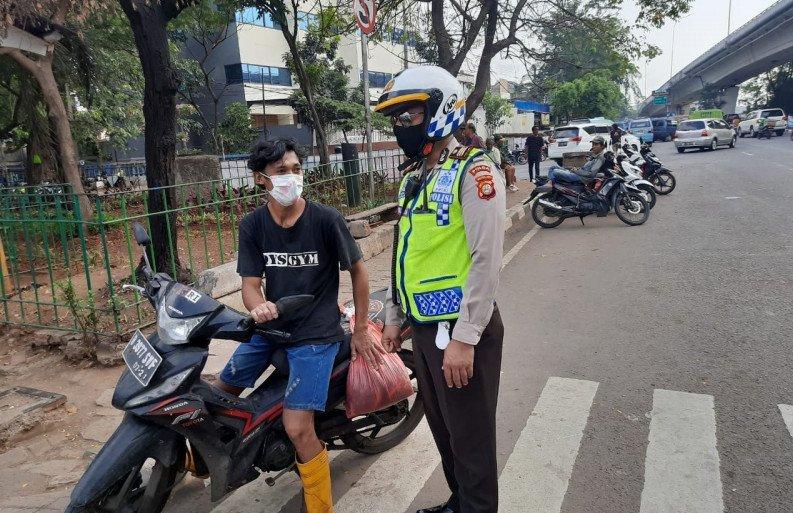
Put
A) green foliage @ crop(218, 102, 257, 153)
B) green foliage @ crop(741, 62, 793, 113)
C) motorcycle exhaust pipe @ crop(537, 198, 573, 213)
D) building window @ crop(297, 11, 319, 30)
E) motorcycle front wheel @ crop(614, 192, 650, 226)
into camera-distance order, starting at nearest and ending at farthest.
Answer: motorcycle front wheel @ crop(614, 192, 650, 226)
motorcycle exhaust pipe @ crop(537, 198, 573, 213)
building window @ crop(297, 11, 319, 30)
green foliage @ crop(218, 102, 257, 153)
green foliage @ crop(741, 62, 793, 113)

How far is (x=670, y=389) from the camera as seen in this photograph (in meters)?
3.81

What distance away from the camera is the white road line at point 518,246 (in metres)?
7.83

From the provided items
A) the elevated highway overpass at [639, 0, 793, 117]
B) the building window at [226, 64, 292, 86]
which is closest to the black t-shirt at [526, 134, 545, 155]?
the building window at [226, 64, 292, 86]

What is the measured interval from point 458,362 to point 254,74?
30595 mm

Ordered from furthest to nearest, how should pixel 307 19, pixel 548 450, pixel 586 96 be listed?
pixel 586 96 → pixel 307 19 → pixel 548 450

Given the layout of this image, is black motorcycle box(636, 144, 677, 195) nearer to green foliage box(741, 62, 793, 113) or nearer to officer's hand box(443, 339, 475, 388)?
officer's hand box(443, 339, 475, 388)

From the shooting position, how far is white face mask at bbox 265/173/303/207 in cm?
260

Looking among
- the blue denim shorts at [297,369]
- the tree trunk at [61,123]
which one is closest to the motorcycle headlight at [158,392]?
the blue denim shorts at [297,369]

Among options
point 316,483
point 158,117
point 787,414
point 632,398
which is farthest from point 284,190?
point 158,117

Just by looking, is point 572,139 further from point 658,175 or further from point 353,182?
point 353,182

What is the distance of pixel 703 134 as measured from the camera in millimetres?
24922

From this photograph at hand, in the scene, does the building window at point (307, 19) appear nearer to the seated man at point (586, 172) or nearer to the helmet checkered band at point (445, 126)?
the seated man at point (586, 172)

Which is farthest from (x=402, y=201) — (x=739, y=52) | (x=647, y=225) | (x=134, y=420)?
(x=739, y=52)

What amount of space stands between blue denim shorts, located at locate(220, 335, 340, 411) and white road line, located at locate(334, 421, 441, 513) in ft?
2.25
